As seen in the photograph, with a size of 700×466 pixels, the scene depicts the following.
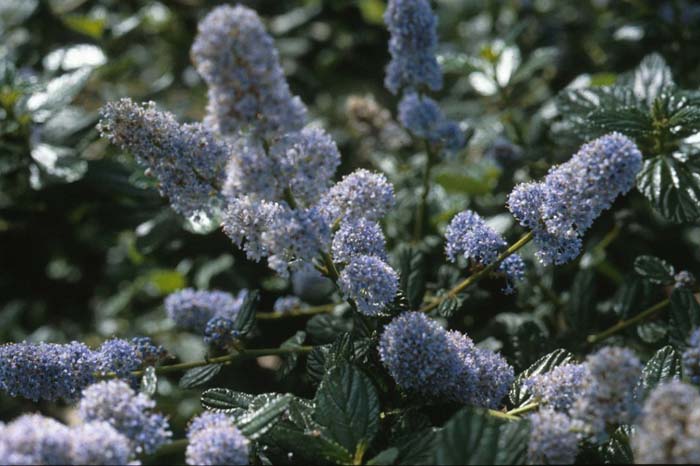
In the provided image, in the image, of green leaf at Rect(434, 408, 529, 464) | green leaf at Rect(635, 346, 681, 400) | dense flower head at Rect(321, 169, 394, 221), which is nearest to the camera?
green leaf at Rect(434, 408, 529, 464)

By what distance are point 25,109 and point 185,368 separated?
1.71 meters

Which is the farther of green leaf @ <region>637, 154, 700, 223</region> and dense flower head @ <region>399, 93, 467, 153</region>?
dense flower head @ <region>399, 93, 467, 153</region>

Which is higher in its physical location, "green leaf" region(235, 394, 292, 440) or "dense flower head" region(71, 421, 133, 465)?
"dense flower head" region(71, 421, 133, 465)

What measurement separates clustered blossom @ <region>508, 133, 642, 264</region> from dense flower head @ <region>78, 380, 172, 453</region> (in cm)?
98

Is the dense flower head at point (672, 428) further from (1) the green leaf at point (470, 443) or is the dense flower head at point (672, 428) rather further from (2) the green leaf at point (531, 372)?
(2) the green leaf at point (531, 372)

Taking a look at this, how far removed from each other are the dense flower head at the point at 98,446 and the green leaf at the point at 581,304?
1831 mm

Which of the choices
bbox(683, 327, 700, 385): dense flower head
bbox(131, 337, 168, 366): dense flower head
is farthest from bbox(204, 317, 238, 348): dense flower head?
bbox(683, 327, 700, 385): dense flower head

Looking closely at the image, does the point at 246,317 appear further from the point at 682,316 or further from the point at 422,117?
the point at 682,316

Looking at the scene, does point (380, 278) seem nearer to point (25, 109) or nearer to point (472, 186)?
point (472, 186)

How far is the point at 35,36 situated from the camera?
431cm

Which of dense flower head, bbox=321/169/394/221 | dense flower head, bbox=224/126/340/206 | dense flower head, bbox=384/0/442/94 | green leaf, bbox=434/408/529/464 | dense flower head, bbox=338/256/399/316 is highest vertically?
dense flower head, bbox=384/0/442/94

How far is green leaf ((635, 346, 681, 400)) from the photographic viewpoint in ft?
5.67

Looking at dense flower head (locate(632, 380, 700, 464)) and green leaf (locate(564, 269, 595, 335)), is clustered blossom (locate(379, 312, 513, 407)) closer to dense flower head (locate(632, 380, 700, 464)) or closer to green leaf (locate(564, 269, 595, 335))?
dense flower head (locate(632, 380, 700, 464))

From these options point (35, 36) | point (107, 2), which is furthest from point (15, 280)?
point (107, 2)
